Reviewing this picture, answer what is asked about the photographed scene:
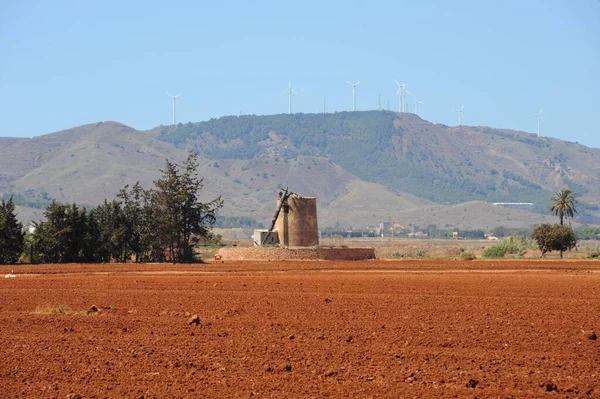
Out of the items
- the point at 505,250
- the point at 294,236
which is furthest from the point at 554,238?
the point at 294,236

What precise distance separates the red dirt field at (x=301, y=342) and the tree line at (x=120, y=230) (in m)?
25.8

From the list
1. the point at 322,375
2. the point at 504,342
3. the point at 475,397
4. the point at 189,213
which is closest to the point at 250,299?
the point at 504,342

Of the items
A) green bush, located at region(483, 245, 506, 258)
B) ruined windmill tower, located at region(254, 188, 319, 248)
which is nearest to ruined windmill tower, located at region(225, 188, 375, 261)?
ruined windmill tower, located at region(254, 188, 319, 248)

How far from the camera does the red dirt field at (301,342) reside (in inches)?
639

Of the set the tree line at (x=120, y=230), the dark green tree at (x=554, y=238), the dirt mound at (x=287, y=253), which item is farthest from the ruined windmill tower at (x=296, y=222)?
the dark green tree at (x=554, y=238)

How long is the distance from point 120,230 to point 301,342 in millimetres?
44227

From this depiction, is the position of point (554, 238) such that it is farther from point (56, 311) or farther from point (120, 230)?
point (56, 311)

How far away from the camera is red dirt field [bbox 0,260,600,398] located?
1622 centimetres

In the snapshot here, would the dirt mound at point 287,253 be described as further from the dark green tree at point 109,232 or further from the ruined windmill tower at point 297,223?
the dark green tree at point 109,232

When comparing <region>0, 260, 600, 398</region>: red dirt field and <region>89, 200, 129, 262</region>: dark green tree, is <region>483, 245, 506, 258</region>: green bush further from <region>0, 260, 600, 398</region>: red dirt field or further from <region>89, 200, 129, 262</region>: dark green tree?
<region>0, 260, 600, 398</region>: red dirt field

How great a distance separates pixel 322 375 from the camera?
56.0ft

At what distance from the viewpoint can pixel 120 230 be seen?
63.4 meters

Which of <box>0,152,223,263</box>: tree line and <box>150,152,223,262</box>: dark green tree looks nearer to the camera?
<box>0,152,223,263</box>: tree line

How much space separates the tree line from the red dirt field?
25793 millimetres
